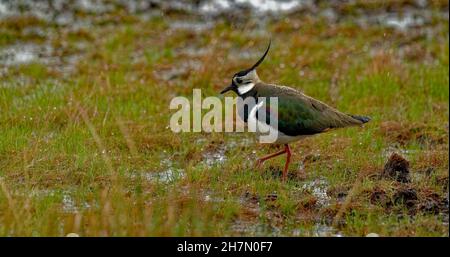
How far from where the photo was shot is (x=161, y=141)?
835cm

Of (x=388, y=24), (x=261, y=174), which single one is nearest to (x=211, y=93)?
(x=261, y=174)

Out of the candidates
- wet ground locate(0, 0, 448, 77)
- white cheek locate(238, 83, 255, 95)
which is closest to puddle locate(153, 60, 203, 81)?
wet ground locate(0, 0, 448, 77)

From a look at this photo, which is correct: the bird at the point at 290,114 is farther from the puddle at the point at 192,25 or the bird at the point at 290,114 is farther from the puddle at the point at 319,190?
the puddle at the point at 192,25

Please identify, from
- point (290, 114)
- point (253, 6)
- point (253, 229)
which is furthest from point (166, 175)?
point (253, 6)

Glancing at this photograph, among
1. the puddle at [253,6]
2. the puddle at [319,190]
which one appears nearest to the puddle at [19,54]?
the puddle at [253,6]

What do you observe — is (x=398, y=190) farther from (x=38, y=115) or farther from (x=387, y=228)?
(x=38, y=115)

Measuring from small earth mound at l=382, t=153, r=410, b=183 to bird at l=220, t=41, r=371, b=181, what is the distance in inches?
20.6

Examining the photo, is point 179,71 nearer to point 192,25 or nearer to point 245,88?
point 192,25

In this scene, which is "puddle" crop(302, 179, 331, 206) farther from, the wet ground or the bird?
the wet ground

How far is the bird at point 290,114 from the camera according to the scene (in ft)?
24.3

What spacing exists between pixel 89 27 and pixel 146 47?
3.32 feet

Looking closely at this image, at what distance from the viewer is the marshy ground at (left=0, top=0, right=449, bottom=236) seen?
6.50 metres

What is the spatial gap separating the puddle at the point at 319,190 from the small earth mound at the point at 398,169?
0.49 metres

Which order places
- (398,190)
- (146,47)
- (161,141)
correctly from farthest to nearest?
(146,47), (161,141), (398,190)
